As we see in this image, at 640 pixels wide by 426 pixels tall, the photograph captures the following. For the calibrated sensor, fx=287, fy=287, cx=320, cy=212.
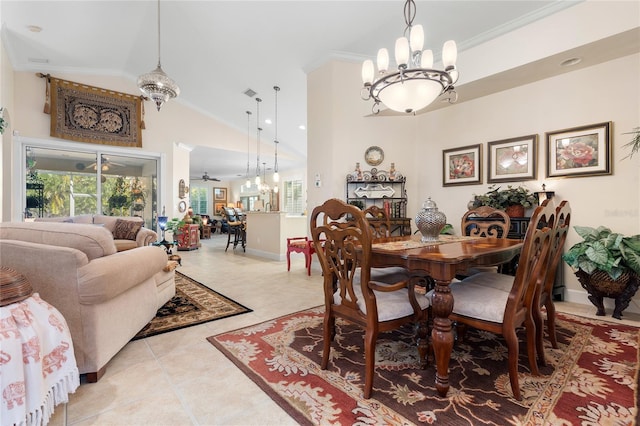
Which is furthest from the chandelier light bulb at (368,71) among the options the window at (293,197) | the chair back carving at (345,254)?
the window at (293,197)

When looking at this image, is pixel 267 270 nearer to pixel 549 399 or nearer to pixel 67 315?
pixel 67 315

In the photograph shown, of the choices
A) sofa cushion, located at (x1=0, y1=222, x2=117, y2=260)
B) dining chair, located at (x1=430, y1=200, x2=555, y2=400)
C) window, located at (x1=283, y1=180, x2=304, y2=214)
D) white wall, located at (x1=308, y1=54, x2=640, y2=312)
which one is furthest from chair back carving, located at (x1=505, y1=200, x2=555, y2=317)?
window, located at (x1=283, y1=180, x2=304, y2=214)

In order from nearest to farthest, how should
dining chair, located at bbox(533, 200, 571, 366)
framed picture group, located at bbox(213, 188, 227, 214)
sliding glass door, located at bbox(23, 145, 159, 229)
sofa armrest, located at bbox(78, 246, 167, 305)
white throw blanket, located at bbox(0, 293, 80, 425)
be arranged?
1. white throw blanket, located at bbox(0, 293, 80, 425)
2. sofa armrest, located at bbox(78, 246, 167, 305)
3. dining chair, located at bbox(533, 200, 571, 366)
4. sliding glass door, located at bbox(23, 145, 159, 229)
5. framed picture group, located at bbox(213, 188, 227, 214)

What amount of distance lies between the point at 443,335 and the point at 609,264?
2.14 meters

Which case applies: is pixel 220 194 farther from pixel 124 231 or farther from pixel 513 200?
pixel 513 200

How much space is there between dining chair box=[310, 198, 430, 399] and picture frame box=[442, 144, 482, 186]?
285 centimetres

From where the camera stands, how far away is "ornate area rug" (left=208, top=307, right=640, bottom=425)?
1361 mm

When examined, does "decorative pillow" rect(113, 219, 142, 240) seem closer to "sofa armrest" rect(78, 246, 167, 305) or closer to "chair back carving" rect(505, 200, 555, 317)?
"sofa armrest" rect(78, 246, 167, 305)

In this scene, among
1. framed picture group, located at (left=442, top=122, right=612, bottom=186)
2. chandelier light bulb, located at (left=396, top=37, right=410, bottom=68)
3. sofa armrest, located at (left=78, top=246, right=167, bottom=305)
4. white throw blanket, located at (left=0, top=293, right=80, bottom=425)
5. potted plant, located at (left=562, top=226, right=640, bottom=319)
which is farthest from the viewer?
framed picture group, located at (left=442, top=122, right=612, bottom=186)

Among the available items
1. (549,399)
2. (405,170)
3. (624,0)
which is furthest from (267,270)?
(624,0)

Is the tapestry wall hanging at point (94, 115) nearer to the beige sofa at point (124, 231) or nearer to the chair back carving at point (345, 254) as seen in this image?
the beige sofa at point (124, 231)

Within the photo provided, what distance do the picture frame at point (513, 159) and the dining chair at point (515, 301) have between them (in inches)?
83.7

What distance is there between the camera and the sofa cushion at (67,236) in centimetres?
167

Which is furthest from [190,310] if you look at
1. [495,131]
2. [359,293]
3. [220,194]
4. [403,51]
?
[220,194]
